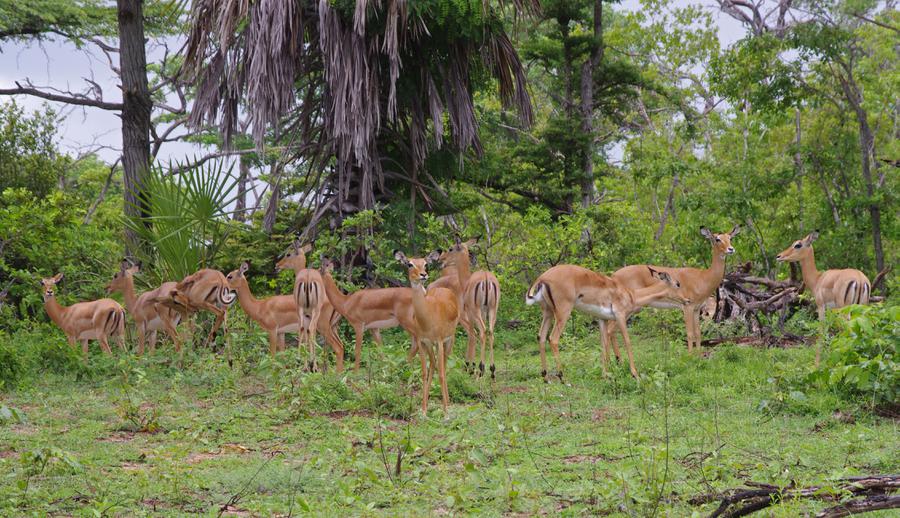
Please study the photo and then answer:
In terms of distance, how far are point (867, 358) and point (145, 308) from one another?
27.6ft

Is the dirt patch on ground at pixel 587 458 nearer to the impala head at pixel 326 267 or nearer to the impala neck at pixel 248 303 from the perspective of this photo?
the impala head at pixel 326 267

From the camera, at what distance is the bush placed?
7160 mm

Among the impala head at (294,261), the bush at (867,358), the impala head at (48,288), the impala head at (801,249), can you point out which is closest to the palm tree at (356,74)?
the impala head at (294,261)

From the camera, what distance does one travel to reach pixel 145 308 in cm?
1228

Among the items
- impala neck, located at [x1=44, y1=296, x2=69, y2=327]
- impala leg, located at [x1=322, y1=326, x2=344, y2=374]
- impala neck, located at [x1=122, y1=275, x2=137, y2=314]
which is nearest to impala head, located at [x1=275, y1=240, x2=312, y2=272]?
impala leg, located at [x1=322, y1=326, x2=344, y2=374]

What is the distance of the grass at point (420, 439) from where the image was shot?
505 centimetres

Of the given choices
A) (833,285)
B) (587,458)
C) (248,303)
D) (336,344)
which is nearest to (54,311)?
(248,303)

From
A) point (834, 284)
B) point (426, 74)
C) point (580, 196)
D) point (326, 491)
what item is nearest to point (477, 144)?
point (426, 74)

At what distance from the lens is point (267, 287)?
1516cm

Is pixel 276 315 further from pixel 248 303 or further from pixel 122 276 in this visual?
pixel 122 276

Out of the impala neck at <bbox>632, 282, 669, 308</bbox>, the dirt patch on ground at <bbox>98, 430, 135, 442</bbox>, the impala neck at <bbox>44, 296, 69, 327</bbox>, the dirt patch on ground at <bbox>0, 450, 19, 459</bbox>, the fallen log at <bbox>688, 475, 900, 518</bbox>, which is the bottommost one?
the dirt patch on ground at <bbox>98, 430, 135, 442</bbox>

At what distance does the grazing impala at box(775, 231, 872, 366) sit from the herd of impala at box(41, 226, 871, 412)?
1 cm

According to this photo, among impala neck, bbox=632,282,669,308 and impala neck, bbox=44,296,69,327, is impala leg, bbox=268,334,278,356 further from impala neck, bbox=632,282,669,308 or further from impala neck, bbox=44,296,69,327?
impala neck, bbox=632,282,669,308

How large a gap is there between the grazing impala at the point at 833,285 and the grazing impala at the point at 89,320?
309 inches
